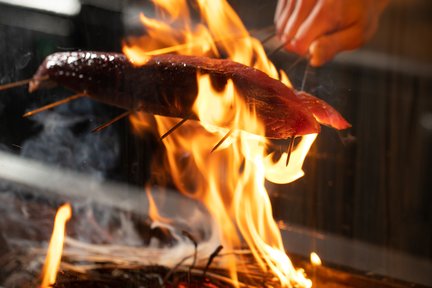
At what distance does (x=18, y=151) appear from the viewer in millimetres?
2146

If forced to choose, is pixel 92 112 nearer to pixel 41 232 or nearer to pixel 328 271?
pixel 41 232

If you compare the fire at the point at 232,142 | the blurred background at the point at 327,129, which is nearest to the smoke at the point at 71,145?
the blurred background at the point at 327,129

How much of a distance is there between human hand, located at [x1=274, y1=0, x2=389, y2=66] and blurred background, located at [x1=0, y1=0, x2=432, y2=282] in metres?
0.07

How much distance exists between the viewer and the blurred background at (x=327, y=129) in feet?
6.94

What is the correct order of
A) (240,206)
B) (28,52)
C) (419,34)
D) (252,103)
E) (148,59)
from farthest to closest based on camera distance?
(419,34)
(240,206)
(28,52)
(148,59)
(252,103)

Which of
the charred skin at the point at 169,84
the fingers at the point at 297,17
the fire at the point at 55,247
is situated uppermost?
the fingers at the point at 297,17

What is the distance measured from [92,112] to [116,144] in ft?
0.58

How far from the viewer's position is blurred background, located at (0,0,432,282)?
212 centimetres

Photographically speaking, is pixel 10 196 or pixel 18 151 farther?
pixel 10 196

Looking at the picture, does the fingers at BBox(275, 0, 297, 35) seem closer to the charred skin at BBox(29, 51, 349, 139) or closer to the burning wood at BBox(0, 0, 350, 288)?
the burning wood at BBox(0, 0, 350, 288)

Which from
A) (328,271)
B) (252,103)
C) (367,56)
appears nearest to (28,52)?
(252,103)

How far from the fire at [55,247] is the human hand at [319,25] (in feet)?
3.52

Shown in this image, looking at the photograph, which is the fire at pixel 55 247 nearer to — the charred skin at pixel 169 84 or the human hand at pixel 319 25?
the charred skin at pixel 169 84

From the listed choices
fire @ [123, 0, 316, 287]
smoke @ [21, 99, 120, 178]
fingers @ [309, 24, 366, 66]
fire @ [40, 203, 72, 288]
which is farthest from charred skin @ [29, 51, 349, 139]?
fingers @ [309, 24, 366, 66]
